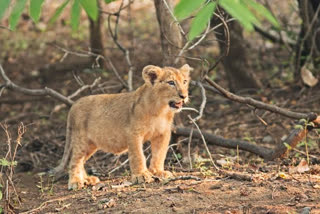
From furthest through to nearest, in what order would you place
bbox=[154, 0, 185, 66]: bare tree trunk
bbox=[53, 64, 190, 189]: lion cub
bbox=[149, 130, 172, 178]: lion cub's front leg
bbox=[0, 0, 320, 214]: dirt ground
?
bbox=[154, 0, 185, 66]: bare tree trunk < bbox=[149, 130, 172, 178]: lion cub's front leg < bbox=[53, 64, 190, 189]: lion cub < bbox=[0, 0, 320, 214]: dirt ground

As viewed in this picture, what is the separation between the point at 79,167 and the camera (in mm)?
7707

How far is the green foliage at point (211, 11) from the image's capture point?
10.3 feet

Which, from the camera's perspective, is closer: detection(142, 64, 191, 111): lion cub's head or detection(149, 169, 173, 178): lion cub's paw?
detection(142, 64, 191, 111): lion cub's head

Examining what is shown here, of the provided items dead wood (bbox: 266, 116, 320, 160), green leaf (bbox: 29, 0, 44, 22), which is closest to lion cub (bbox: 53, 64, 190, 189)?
dead wood (bbox: 266, 116, 320, 160)

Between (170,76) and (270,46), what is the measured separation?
8640 millimetres

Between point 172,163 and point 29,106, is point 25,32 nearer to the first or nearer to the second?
point 29,106

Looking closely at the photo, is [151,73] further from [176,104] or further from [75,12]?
[75,12]

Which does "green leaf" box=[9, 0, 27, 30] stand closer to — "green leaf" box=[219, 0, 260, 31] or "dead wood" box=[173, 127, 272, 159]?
"green leaf" box=[219, 0, 260, 31]

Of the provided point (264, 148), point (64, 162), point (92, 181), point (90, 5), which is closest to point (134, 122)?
point (92, 181)

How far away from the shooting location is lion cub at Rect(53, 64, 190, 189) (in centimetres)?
687

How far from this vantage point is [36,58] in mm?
16094

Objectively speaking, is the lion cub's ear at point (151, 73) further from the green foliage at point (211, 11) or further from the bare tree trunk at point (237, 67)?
the bare tree trunk at point (237, 67)

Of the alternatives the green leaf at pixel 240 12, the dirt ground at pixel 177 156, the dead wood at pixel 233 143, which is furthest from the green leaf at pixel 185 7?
the dead wood at pixel 233 143

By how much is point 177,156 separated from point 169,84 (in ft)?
5.91
